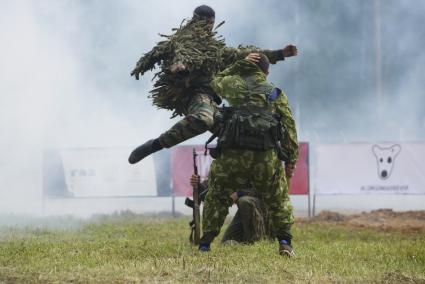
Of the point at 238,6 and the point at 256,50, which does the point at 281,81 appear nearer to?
the point at 238,6

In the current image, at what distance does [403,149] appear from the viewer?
52.2 ft

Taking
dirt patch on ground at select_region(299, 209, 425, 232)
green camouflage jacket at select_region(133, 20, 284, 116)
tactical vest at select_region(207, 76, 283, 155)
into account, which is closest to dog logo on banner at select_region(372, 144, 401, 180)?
dirt patch on ground at select_region(299, 209, 425, 232)

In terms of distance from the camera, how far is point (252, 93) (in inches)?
239

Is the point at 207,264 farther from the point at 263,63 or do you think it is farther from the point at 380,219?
the point at 380,219

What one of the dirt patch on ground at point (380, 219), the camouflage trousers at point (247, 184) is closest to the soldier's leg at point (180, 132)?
the camouflage trousers at point (247, 184)

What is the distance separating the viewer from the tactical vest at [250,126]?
5898mm

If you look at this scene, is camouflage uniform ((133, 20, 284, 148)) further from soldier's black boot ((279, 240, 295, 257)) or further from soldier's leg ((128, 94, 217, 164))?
soldier's black boot ((279, 240, 295, 257))

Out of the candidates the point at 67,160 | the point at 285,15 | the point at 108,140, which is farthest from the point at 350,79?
the point at 67,160

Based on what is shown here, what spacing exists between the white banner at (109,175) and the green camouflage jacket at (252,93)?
1016 centimetres

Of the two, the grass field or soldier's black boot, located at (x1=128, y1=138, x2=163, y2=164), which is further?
soldier's black boot, located at (x1=128, y1=138, x2=163, y2=164)

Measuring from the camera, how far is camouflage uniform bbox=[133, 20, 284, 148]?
6520 millimetres

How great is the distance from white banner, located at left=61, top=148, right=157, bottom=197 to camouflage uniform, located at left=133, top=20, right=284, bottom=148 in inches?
373

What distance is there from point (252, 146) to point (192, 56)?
1.07 m

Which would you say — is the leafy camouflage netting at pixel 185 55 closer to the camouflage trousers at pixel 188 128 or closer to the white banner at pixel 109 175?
the camouflage trousers at pixel 188 128
